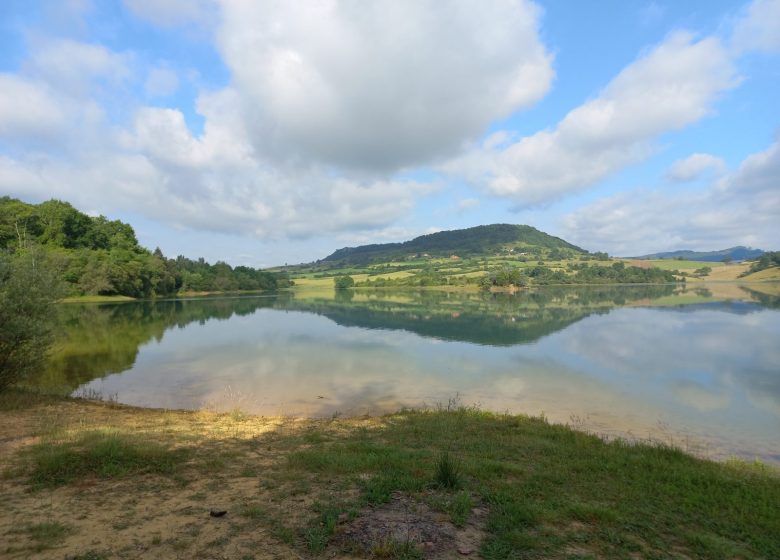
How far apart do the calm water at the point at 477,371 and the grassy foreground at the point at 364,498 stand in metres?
6.95

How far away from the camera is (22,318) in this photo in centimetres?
1468

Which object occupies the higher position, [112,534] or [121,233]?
[121,233]

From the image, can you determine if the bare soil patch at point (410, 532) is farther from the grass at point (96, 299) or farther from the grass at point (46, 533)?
the grass at point (96, 299)

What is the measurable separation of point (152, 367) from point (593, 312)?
6009 centimetres

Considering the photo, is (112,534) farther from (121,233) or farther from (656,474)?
(121,233)

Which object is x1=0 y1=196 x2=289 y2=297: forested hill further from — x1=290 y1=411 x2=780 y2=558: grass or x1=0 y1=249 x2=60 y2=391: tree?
x1=290 y1=411 x2=780 y2=558: grass

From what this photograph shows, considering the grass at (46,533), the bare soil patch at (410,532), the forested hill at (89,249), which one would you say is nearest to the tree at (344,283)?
the forested hill at (89,249)

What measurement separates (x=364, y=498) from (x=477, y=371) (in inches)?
823

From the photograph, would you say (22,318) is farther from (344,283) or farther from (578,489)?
(344,283)

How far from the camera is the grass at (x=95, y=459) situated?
24.0 ft

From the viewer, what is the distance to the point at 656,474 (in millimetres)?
8477

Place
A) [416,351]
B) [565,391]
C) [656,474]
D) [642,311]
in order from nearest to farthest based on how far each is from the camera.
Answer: [656,474] → [565,391] → [416,351] → [642,311]

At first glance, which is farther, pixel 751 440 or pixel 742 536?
pixel 751 440

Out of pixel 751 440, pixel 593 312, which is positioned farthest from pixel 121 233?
pixel 751 440
